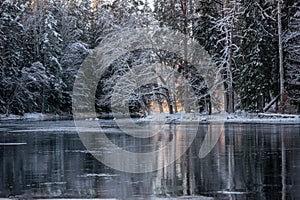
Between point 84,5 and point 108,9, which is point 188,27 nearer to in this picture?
point 108,9

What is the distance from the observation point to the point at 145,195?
9094 millimetres

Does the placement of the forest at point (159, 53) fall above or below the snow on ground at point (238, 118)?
above

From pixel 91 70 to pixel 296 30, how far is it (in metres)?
33.4

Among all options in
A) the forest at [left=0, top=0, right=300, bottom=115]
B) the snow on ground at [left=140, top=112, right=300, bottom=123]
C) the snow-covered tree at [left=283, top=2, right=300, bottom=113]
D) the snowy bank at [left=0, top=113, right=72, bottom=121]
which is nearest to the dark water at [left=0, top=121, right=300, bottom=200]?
the snow on ground at [left=140, top=112, right=300, bottom=123]

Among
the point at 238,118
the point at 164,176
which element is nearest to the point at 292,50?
the point at 238,118

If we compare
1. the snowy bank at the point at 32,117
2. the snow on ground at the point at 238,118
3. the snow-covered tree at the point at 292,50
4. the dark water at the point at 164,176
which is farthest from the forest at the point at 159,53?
the dark water at the point at 164,176

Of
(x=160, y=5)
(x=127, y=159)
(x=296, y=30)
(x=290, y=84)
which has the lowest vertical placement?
(x=127, y=159)

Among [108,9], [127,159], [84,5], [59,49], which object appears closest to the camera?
[127,159]

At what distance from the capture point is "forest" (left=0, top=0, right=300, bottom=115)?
148ft

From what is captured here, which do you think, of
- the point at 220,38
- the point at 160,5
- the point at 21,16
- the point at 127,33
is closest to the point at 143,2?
the point at 160,5

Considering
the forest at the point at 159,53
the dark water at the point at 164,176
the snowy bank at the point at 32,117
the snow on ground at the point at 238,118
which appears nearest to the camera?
the dark water at the point at 164,176

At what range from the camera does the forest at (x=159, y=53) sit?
148ft

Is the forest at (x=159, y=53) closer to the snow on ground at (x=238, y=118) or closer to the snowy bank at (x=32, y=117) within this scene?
the snowy bank at (x=32, y=117)

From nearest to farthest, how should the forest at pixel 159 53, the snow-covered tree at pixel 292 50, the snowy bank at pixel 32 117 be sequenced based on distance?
the snow-covered tree at pixel 292 50, the forest at pixel 159 53, the snowy bank at pixel 32 117
